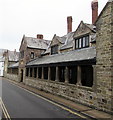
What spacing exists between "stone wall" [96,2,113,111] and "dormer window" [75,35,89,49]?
543 centimetres

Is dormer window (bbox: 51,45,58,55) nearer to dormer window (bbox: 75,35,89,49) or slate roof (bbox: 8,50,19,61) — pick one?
dormer window (bbox: 75,35,89,49)

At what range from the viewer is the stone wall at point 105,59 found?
8.66 m

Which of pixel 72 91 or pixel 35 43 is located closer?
pixel 72 91

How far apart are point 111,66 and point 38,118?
5.54 m

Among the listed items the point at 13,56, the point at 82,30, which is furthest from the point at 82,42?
the point at 13,56

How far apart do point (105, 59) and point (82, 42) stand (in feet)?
23.9

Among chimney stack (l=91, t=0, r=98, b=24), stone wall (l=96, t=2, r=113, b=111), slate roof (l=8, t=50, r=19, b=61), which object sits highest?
chimney stack (l=91, t=0, r=98, b=24)

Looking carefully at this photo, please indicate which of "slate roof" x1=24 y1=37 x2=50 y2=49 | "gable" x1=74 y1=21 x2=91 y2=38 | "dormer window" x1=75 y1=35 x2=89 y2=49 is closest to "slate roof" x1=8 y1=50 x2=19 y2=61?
"slate roof" x1=24 y1=37 x2=50 y2=49

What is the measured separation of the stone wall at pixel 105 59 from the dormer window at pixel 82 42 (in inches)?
214

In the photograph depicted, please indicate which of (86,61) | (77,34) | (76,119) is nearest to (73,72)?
(77,34)

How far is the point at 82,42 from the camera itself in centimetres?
1617

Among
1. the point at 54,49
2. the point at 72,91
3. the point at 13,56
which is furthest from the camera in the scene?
the point at 13,56

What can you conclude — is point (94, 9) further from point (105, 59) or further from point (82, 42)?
point (105, 59)

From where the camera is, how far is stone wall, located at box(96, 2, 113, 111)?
8.66 meters
